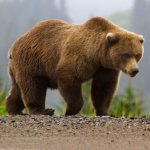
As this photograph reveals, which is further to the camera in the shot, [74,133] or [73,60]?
[73,60]

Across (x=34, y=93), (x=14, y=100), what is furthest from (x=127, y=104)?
(x=34, y=93)

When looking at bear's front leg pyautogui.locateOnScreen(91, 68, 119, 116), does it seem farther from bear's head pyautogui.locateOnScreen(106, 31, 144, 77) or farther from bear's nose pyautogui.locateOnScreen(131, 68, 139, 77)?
bear's nose pyautogui.locateOnScreen(131, 68, 139, 77)

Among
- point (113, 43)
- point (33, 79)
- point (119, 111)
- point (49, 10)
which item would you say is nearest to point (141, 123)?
point (113, 43)

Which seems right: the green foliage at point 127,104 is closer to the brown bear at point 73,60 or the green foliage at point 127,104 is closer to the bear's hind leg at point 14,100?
the bear's hind leg at point 14,100

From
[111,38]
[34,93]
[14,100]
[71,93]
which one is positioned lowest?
[14,100]

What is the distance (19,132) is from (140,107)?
6.28m

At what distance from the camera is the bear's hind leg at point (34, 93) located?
10.7 m

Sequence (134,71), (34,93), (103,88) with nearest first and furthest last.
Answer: (134,71) → (103,88) → (34,93)

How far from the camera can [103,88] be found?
10.4 meters

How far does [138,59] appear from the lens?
9.92 m

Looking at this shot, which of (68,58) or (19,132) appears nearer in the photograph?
(19,132)

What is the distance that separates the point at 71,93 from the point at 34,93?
1.00 m

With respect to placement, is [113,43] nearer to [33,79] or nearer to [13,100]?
[33,79]

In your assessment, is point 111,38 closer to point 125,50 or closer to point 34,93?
point 125,50
